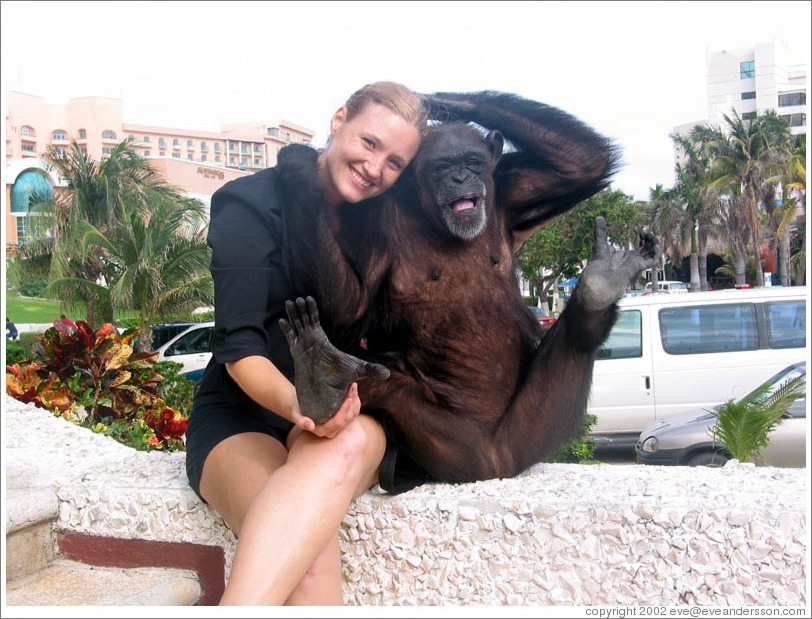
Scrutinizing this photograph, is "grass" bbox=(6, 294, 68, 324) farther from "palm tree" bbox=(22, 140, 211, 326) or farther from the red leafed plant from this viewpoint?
the red leafed plant

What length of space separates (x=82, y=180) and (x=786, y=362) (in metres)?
11.4

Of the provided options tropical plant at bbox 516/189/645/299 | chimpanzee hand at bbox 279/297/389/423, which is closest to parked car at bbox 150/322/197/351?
tropical plant at bbox 516/189/645/299

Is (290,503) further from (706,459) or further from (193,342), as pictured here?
(193,342)

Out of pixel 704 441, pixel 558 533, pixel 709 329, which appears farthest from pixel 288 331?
pixel 709 329

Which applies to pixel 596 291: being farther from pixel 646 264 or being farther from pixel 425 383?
pixel 425 383

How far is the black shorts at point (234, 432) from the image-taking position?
2.08m

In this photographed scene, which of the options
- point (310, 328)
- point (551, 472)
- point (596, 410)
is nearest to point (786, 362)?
point (596, 410)

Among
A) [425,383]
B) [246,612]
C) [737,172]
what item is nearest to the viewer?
[246,612]

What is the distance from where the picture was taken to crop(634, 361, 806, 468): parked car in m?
4.96

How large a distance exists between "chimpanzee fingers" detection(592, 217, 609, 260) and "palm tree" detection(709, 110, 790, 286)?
26.2 m

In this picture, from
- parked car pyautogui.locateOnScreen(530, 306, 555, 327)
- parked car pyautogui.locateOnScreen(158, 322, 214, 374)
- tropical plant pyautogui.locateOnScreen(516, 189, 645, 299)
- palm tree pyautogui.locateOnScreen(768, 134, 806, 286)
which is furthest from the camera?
palm tree pyautogui.locateOnScreen(768, 134, 806, 286)

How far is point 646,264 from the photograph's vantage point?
2102mm

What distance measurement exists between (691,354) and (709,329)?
0.99 feet

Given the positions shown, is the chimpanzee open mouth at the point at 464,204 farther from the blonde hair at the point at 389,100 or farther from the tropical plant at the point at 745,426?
the tropical plant at the point at 745,426
